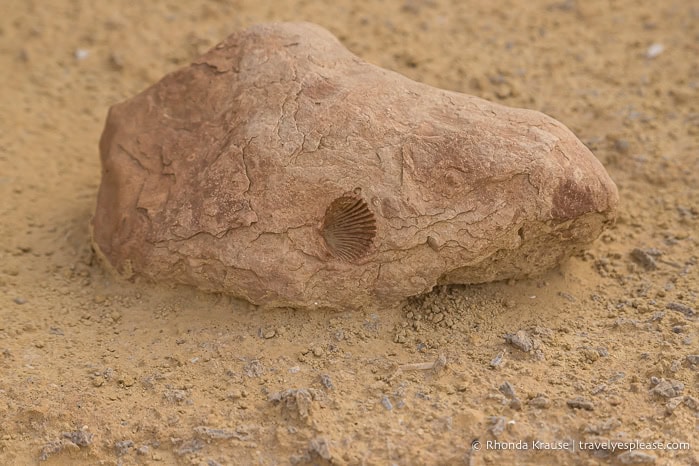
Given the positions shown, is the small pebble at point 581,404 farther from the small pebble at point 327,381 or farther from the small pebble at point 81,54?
the small pebble at point 81,54

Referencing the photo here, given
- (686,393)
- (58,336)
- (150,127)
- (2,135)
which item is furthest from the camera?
(2,135)

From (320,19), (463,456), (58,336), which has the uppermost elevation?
(320,19)

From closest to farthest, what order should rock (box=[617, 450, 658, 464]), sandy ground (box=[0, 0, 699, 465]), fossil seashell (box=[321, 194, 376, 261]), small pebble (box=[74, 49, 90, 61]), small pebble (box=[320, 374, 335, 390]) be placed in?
rock (box=[617, 450, 658, 464]) → sandy ground (box=[0, 0, 699, 465]) → small pebble (box=[320, 374, 335, 390]) → fossil seashell (box=[321, 194, 376, 261]) → small pebble (box=[74, 49, 90, 61])

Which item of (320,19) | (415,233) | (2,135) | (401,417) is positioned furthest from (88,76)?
Answer: (401,417)

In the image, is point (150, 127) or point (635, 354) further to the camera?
point (150, 127)

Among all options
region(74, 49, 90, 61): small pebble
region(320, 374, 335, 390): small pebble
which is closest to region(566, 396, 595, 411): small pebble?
region(320, 374, 335, 390): small pebble

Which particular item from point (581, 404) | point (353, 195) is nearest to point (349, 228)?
point (353, 195)

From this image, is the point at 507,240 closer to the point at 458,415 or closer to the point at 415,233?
the point at 415,233

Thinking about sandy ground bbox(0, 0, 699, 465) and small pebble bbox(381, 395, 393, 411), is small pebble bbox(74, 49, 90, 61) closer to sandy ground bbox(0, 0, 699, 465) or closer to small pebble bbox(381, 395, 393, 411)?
sandy ground bbox(0, 0, 699, 465)
